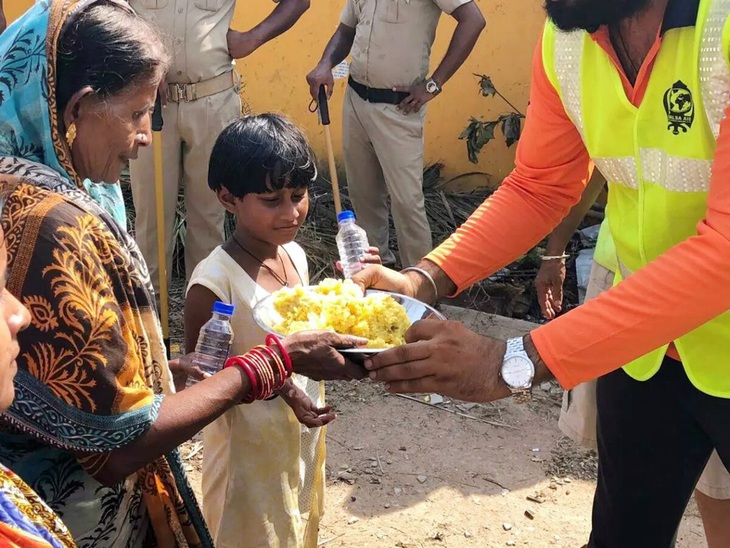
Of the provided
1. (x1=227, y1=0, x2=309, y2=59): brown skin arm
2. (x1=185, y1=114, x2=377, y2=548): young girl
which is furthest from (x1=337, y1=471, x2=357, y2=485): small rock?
(x1=227, y1=0, x2=309, y2=59): brown skin arm

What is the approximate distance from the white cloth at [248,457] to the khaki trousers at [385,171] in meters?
3.23

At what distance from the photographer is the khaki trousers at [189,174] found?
5.19 m

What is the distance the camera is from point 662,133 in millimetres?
2029

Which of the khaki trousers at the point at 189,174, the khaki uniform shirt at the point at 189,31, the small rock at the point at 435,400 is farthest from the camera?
the khaki trousers at the point at 189,174

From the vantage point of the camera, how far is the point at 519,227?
2699 millimetres

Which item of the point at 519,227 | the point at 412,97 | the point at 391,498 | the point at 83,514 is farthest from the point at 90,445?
the point at 412,97

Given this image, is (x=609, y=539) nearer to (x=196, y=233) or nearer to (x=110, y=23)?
(x=110, y=23)

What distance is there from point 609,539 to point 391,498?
4.81ft

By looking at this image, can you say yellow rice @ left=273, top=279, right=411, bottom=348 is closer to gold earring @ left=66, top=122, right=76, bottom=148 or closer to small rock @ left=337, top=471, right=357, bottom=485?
gold earring @ left=66, top=122, right=76, bottom=148

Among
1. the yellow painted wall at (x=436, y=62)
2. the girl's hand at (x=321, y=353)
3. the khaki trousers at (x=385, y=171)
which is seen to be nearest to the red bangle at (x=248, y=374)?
the girl's hand at (x=321, y=353)

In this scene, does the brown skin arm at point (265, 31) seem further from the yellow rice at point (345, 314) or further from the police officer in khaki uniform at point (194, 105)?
the yellow rice at point (345, 314)

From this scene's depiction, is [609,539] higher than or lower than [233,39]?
lower

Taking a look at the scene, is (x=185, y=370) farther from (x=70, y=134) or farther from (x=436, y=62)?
(x=436, y=62)

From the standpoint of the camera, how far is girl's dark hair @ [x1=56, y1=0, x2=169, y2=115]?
5.82 feet
